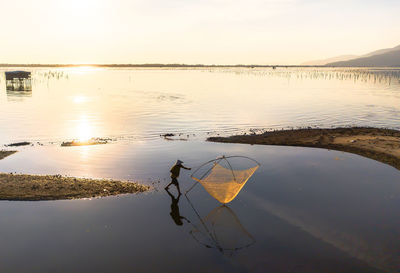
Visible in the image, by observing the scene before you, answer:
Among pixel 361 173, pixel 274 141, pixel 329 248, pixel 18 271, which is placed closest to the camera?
pixel 18 271

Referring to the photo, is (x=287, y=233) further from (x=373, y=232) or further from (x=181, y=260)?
(x=181, y=260)

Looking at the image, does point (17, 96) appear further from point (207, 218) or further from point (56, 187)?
point (207, 218)

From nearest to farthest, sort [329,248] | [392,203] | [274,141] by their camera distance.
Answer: [329,248] < [392,203] < [274,141]

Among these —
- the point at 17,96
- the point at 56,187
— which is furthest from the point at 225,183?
the point at 17,96

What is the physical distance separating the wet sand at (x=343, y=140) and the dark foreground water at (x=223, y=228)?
13.5 feet

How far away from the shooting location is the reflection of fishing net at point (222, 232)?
11781mm

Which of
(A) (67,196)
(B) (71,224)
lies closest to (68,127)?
(A) (67,196)

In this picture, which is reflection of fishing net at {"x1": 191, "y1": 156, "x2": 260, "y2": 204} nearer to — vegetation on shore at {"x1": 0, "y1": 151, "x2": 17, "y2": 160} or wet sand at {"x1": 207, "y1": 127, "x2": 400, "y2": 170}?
wet sand at {"x1": 207, "y1": 127, "x2": 400, "y2": 170}

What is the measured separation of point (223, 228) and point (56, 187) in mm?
9278

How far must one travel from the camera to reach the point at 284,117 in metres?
40.7

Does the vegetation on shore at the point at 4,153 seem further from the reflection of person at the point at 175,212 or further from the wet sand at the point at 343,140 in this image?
the wet sand at the point at 343,140

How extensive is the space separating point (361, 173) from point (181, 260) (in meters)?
13.9

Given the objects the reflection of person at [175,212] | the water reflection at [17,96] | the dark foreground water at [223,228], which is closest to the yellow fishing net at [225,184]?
the dark foreground water at [223,228]

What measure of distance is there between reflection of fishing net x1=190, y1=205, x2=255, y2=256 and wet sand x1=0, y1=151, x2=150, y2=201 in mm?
4681
